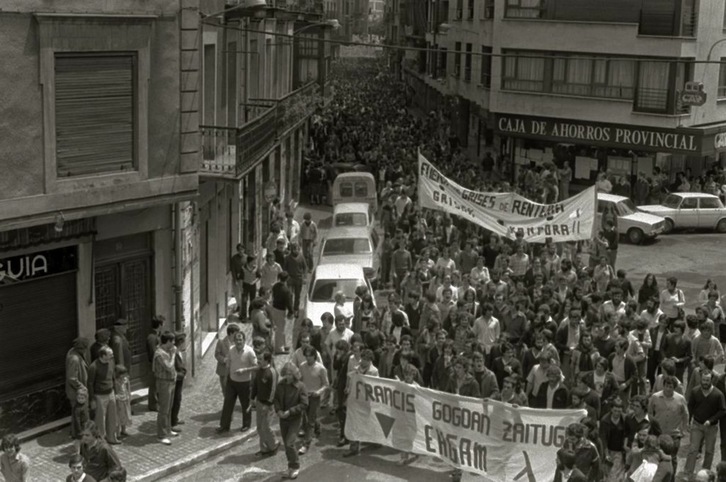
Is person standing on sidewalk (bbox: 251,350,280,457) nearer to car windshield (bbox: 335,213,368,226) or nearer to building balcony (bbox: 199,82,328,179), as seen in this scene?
building balcony (bbox: 199,82,328,179)

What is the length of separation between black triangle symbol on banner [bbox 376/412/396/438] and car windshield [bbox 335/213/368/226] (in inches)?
542

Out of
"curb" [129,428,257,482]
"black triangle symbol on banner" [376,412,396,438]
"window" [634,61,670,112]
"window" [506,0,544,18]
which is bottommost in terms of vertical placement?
"curb" [129,428,257,482]

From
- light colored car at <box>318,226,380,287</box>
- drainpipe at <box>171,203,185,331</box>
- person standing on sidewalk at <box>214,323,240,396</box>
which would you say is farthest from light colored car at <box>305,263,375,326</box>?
person standing on sidewalk at <box>214,323,240,396</box>

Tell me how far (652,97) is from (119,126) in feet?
94.5

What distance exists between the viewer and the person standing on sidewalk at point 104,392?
15922 mm

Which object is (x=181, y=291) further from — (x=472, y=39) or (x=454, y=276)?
(x=472, y=39)

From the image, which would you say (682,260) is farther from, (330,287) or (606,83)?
(330,287)

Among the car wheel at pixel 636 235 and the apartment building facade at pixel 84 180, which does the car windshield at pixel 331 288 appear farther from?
the car wheel at pixel 636 235

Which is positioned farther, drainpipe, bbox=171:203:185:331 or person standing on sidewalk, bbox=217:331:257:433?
drainpipe, bbox=171:203:185:331

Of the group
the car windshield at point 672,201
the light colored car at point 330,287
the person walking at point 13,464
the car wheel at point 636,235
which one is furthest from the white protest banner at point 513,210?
the person walking at point 13,464

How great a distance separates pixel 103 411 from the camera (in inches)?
633

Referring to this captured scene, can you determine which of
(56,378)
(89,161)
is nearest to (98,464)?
(56,378)

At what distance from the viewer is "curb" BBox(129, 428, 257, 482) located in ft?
49.8

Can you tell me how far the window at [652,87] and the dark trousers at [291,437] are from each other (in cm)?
2986
